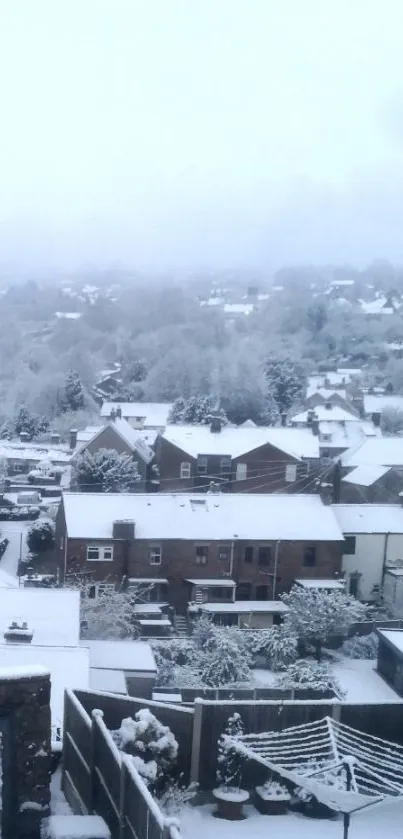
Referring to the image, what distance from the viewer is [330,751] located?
9.21 m

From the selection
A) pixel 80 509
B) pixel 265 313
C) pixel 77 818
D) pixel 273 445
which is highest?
pixel 265 313

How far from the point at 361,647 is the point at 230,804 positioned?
935 cm

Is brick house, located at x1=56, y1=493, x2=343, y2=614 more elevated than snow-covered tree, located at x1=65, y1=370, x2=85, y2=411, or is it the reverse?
snow-covered tree, located at x1=65, y1=370, x2=85, y2=411

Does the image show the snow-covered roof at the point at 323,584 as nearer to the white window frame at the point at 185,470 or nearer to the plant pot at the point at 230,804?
the white window frame at the point at 185,470

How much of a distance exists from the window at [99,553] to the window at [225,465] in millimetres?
8816

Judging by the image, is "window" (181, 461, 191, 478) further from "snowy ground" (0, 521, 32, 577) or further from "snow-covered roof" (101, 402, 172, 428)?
"snow-covered roof" (101, 402, 172, 428)

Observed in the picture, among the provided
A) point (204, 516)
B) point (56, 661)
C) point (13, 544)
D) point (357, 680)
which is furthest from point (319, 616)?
point (13, 544)

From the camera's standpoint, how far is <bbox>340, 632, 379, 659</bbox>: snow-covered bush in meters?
17.5

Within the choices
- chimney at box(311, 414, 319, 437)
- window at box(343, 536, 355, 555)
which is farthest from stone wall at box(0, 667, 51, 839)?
chimney at box(311, 414, 319, 437)

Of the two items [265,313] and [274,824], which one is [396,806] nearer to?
[274,824]

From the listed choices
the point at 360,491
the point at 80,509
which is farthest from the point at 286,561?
the point at 360,491

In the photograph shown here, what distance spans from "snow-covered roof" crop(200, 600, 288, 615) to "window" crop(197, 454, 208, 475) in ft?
27.3

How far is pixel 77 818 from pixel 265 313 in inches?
2830

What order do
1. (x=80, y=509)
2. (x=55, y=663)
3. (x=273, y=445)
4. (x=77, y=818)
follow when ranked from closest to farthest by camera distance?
(x=77, y=818), (x=55, y=663), (x=80, y=509), (x=273, y=445)
